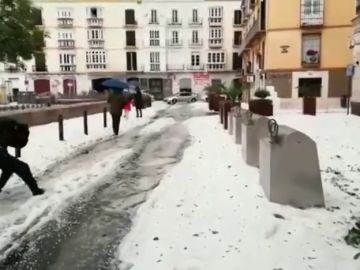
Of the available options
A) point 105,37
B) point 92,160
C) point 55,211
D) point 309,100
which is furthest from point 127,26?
point 55,211

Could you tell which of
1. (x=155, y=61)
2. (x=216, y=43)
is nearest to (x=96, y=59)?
(x=155, y=61)

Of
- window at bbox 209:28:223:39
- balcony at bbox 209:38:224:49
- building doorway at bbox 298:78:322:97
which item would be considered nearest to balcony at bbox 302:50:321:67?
building doorway at bbox 298:78:322:97

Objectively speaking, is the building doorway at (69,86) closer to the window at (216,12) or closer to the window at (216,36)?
the window at (216,36)

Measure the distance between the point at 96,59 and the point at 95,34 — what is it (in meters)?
3.17

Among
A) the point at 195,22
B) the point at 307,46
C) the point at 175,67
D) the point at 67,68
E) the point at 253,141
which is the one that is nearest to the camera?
the point at 253,141

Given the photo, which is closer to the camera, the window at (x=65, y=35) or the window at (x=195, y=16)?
the window at (x=65, y=35)

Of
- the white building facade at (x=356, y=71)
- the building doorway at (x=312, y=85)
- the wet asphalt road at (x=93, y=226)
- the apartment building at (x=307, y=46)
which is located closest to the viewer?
the wet asphalt road at (x=93, y=226)

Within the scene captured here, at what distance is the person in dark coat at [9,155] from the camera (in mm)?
6496

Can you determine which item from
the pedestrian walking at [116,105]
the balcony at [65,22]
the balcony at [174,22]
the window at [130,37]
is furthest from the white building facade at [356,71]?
the balcony at [65,22]

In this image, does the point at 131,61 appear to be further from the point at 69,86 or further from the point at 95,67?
the point at 69,86

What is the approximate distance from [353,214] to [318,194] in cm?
48

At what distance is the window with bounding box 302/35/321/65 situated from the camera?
2991 centimetres

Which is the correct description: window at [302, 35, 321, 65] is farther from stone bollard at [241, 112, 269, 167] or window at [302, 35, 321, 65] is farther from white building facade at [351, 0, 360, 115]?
stone bollard at [241, 112, 269, 167]

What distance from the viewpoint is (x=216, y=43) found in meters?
58.0
